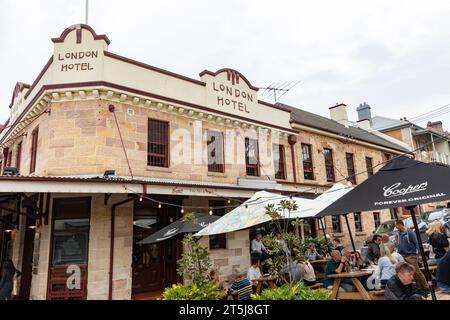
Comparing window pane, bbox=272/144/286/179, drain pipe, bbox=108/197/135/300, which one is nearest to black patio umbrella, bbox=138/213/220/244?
drain pipe, bbox=108/197/135/300

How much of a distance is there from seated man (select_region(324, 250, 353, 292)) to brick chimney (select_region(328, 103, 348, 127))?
19.0 m

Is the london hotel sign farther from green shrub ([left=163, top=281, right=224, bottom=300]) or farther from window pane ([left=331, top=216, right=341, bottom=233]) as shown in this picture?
green shrub ([left=163, top=281, right=224, bottom=300])

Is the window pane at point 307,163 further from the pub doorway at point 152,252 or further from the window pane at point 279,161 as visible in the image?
the pub doorway at point 152,252

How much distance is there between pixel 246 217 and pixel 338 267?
8.54 ft

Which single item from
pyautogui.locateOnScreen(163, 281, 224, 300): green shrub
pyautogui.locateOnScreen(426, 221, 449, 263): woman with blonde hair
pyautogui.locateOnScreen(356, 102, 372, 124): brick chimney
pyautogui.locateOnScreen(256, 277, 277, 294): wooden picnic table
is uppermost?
pyautogui.locateOnScreen(356, 102, 372, 124): brick chimney

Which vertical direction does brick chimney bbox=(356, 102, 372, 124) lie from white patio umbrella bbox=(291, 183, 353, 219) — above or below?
above

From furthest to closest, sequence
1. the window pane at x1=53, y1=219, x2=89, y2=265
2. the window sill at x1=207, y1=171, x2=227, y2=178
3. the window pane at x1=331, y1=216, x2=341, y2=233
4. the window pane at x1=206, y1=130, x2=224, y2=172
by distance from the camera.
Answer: the window pane at x1=331, y1=216, x2=341, y2=233 < the window pane at x1=206, y1=130, x2=224, y2=172 < the window sill at x1=207, y1=171, x2=227, y2=178 < the window pane at x1=53, y1=219, x2=89, y2=265

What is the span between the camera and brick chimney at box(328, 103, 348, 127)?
24.5m

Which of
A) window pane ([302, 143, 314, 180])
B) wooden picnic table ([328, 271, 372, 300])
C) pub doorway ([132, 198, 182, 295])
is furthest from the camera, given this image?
window pane ([302, 143, 314, 180])

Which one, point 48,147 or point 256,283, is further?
point 48,147
